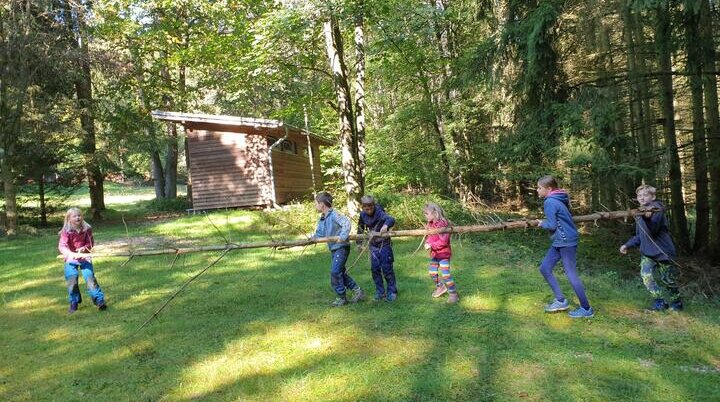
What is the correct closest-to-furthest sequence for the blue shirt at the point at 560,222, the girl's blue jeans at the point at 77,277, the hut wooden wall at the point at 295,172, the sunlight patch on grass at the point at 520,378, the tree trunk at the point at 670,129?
1. the sunlight patch on grass at the point at 520,378
2. the blue shirt at the point at 560,222
3. the girl's blue jeans at the point at 77,277
4. the tree trunk at the point at 670,129
5. the hut wooden wall at the point at 295,172

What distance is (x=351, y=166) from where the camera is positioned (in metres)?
14.4

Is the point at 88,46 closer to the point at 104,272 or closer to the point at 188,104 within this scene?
the point at 188,104

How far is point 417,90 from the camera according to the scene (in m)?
22.5

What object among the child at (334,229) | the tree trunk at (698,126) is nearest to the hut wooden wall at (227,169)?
the child at (334,229)

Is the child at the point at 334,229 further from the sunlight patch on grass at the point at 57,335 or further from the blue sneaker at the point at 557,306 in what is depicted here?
the sunlight patch on grass at the point at 57,335

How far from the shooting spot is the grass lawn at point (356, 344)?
4516 millimetres

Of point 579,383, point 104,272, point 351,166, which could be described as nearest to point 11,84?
point 104,272

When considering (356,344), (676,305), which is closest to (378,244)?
(356,344)

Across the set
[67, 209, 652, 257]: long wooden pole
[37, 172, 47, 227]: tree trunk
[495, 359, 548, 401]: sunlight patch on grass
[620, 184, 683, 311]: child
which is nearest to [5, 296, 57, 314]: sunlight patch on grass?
[67, 209, 652, 257]: long wooden pole

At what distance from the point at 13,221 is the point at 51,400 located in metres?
15.5

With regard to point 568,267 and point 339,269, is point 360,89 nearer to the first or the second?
point 339,269

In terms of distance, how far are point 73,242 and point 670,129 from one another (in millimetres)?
11130

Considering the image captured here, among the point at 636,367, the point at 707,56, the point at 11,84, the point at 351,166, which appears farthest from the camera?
the point at 11,84

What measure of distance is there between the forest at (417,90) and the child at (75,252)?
284 inches
